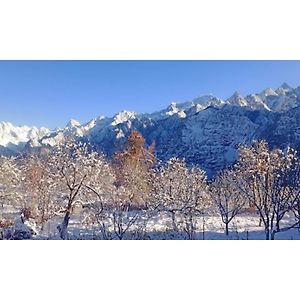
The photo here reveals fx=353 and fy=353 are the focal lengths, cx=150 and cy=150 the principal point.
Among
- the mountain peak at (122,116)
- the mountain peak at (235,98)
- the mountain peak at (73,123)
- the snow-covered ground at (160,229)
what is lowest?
the snow-covered ground at (160,229)

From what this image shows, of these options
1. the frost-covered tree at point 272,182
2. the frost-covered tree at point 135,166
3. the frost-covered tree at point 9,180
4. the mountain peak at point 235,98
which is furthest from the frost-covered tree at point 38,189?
the mountain peak at point 235,98

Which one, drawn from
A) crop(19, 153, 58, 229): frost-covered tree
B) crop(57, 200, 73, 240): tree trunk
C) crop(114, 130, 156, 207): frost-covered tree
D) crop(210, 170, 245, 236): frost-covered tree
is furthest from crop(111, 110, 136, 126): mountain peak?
crop(210, 170, 245, 236): frost-covered tree

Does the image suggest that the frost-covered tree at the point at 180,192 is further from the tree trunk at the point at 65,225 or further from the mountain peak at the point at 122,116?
the tree trunk at the point at 65,225
